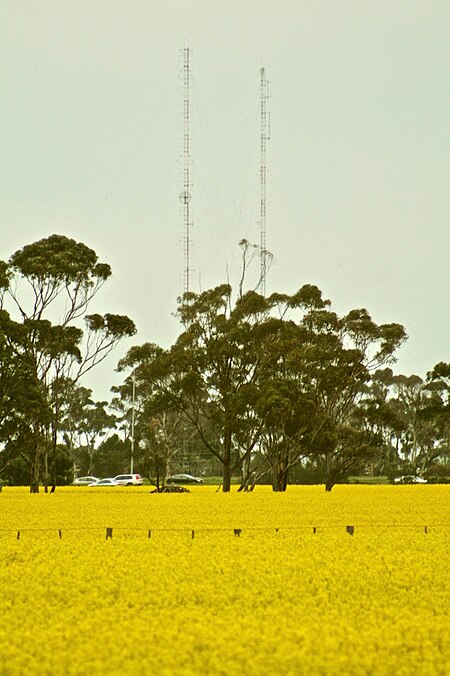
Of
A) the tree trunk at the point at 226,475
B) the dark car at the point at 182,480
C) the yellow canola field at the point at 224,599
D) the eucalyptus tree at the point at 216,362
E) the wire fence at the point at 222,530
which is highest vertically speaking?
the eucalyptus tree at the point at 216,362

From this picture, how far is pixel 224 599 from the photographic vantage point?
58.3ft

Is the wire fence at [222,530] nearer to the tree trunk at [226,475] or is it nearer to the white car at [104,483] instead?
the tree trunk at [226,475]

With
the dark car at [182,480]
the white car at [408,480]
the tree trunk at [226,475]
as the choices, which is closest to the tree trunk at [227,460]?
the tree trunk at [226,475]

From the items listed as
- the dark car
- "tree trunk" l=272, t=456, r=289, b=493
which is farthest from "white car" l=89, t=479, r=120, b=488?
"tree trunk" l=272, t=456, r=289, b=493

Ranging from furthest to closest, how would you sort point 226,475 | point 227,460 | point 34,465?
point 226,475
point 227,460
point 34,465

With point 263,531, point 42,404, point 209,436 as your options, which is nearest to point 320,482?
point 209,436

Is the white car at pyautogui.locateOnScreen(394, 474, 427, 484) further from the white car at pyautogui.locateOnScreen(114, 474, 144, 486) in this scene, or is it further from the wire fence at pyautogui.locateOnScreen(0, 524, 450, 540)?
the wire fence at pyautogui.locateOnScreen(0, 524, 450, 540)

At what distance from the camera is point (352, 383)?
243ft

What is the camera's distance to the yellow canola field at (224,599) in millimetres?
12234

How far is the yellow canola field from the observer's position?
12234 mm

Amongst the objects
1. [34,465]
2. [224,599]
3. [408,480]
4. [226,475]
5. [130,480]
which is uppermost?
[408,480]

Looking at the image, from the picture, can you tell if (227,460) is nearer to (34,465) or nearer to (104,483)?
(34,465)

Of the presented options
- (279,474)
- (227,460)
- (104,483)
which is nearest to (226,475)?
(227,460)

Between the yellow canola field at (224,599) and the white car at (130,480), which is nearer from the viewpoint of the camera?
the yellow canola field at (224,599)
